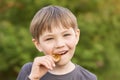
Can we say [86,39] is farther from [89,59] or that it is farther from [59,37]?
[59,37]

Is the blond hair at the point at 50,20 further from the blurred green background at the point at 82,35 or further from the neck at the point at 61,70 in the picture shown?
the blurred green background at the point at 82,35

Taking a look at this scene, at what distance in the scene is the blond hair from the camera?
9.34ft

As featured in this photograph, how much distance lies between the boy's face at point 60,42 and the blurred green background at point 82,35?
4.10 m

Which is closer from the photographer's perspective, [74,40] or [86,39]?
[74,40]

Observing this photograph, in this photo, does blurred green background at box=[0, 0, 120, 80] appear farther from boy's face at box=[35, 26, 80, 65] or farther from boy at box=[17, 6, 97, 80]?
boy's face at box=[35, 26, 80, 65]

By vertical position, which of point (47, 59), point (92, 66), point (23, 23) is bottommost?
point (92, 66)

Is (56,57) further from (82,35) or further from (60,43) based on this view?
(82,35)

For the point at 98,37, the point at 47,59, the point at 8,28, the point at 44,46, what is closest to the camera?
the point at 47,59

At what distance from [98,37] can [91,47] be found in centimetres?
31

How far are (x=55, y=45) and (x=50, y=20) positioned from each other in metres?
0.17

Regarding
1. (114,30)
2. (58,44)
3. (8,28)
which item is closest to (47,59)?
(58,44)

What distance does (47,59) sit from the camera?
267 cm

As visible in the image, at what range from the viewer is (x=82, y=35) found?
24.9 ft

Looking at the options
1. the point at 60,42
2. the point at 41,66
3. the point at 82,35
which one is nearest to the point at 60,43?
the point at 60,42
